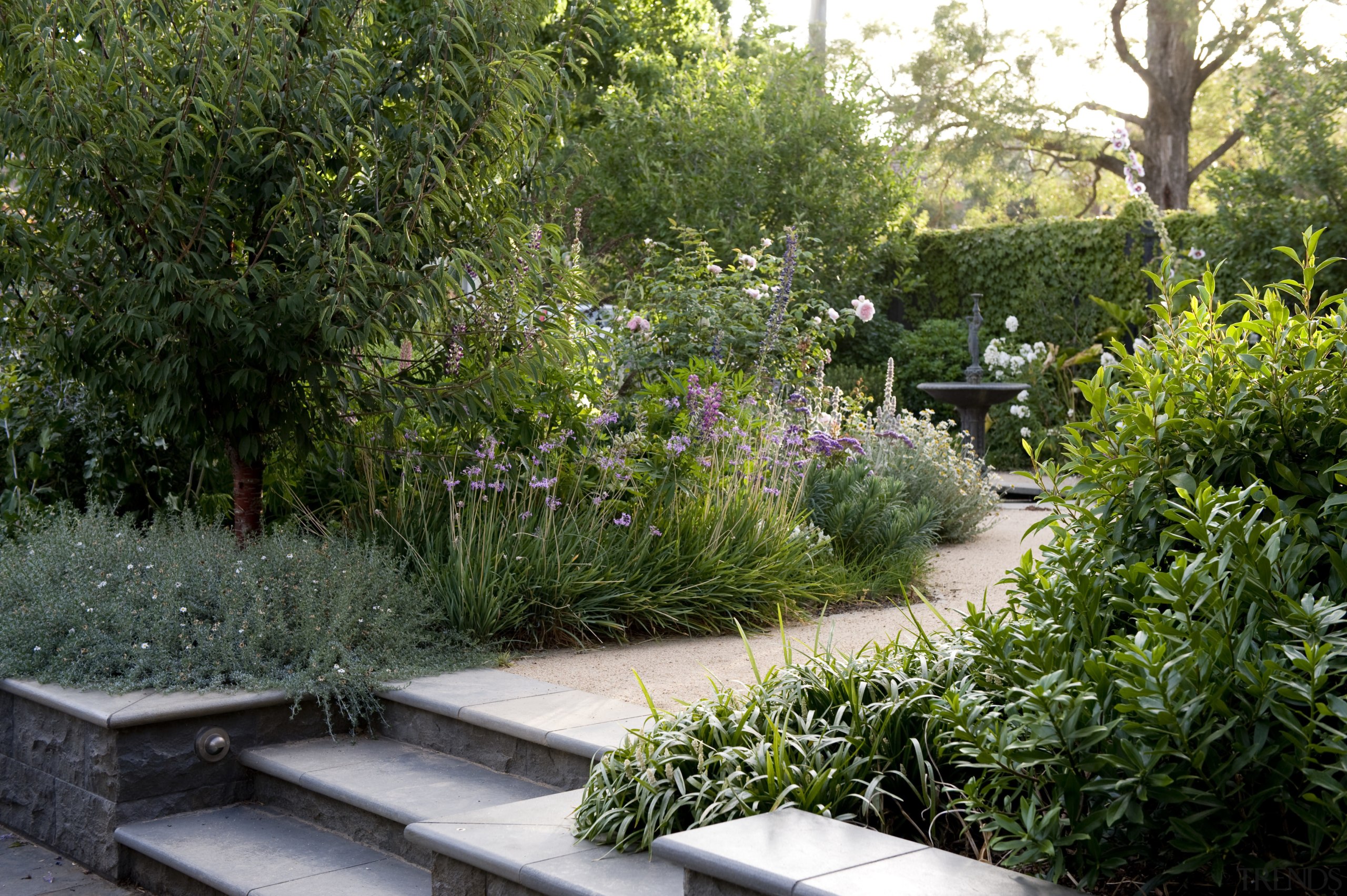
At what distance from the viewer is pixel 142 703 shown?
3496mm

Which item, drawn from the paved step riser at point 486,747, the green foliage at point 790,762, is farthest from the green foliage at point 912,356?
the green foliage at point 790,762

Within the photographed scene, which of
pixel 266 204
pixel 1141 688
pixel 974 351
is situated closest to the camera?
pixel 1141 688

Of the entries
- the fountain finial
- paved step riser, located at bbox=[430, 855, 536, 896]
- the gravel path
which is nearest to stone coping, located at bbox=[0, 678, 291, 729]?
the gravel path

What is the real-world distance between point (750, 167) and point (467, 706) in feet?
31.5

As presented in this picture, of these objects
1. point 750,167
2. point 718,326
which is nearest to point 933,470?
point 718,326

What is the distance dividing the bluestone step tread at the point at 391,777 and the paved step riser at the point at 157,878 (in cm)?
38

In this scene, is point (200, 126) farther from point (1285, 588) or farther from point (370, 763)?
point (1285, 588)

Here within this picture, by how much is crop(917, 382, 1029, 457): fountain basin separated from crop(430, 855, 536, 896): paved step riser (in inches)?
328

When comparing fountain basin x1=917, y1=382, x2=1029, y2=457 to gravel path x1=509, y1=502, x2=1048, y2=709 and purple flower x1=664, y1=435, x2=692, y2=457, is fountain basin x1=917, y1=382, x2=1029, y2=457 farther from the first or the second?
purple flower x1=664, y1=435, x2=692, y2=457

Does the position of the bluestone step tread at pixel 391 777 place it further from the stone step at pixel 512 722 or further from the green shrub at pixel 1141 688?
the green shrub at pixel 1141 688

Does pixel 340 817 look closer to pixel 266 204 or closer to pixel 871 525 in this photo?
pixel 266 204

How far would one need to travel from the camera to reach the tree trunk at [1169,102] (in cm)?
1884

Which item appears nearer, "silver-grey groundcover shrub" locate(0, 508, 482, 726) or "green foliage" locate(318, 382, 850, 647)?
"silver-grey groundcover shrub" locate(0, 508, 482, 726)

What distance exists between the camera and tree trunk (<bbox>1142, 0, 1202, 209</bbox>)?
18.8m
